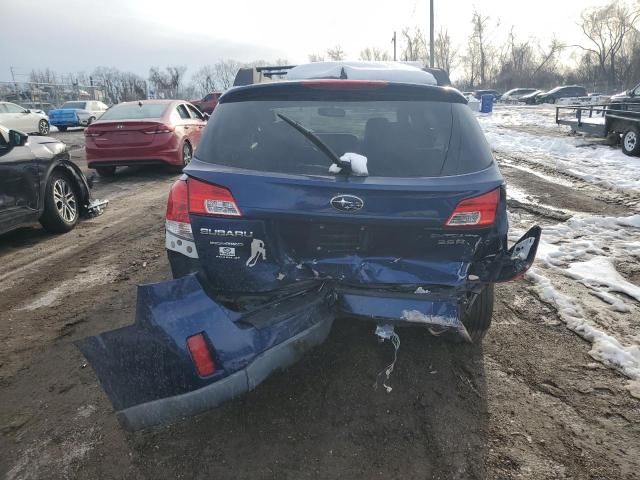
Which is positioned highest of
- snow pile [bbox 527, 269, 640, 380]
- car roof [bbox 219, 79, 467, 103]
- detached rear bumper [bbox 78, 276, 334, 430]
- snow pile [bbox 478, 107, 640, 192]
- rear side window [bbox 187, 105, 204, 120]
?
rear side window [bbox 187, 105, 204, 120]

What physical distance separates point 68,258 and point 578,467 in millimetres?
4902

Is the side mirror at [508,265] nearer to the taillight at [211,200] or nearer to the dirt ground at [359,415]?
the dirt ground at [359,415]

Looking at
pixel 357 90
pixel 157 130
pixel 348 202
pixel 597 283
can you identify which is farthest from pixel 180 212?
pixel 157 130

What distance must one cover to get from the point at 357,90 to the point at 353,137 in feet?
0.84

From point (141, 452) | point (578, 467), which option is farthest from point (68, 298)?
point (578, 467)

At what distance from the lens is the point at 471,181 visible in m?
2.35

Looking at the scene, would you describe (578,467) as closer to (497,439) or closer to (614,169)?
(497,439)

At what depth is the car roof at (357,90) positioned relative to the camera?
255cm

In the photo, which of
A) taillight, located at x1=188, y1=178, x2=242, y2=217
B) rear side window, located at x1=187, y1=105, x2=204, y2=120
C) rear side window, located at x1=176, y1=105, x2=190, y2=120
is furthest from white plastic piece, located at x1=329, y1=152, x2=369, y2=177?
rear side window, located at x1=187, y1=105, x2=204, y2=120

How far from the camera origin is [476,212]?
91.2 inches

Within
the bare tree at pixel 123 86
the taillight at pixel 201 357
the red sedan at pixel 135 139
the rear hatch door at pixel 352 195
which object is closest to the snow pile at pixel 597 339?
the rear hatch door at pixel 352 195

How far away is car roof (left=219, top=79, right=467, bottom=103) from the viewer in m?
2.55

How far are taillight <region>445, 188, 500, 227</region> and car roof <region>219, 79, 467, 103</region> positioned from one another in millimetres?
666

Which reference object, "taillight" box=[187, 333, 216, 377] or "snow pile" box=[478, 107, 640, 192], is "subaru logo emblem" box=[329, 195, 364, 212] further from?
"snow pile" box=[478, 107, 640, 192]
